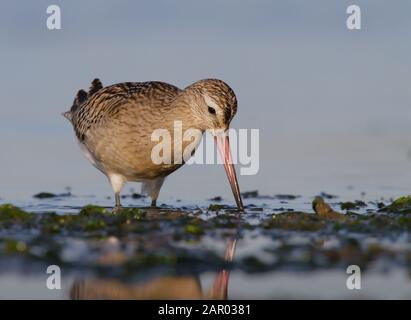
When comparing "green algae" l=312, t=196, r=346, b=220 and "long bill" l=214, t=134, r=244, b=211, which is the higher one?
"long bill" l=214, t=134, r=244, b=211

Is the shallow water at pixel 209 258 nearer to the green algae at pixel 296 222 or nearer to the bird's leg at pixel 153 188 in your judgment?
the green algae at pixel 296 222

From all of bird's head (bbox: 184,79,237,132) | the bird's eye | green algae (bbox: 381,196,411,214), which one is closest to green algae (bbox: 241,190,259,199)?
bird's head (bbox: 184,79,237,132)

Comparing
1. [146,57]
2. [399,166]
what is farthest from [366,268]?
[146,57]

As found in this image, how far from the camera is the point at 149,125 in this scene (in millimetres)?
12180

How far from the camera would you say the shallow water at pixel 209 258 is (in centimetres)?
796

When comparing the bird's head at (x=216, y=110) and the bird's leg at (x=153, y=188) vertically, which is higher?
the bird's head at (x=216, y=110)

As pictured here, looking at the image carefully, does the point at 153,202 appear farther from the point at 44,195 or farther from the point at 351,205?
the point at 351,205

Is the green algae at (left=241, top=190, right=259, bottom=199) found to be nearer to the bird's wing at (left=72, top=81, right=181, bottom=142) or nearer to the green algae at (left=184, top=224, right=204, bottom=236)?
the bird's wing at (left=72, top=81, right=181, bottom=142)

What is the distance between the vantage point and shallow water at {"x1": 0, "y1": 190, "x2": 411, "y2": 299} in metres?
7.96

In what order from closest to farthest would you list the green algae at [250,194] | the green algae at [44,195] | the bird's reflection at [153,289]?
the bird's reflection at [153,289], the green algae at [44,195], the green algae at [250,194]

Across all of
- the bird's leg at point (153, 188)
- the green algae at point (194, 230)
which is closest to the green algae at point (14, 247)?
the green algae at point (194, 230)

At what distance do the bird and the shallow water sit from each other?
1.48 meters

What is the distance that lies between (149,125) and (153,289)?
4.45 meters

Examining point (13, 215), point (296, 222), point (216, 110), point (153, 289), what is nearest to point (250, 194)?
point (216, 110)
